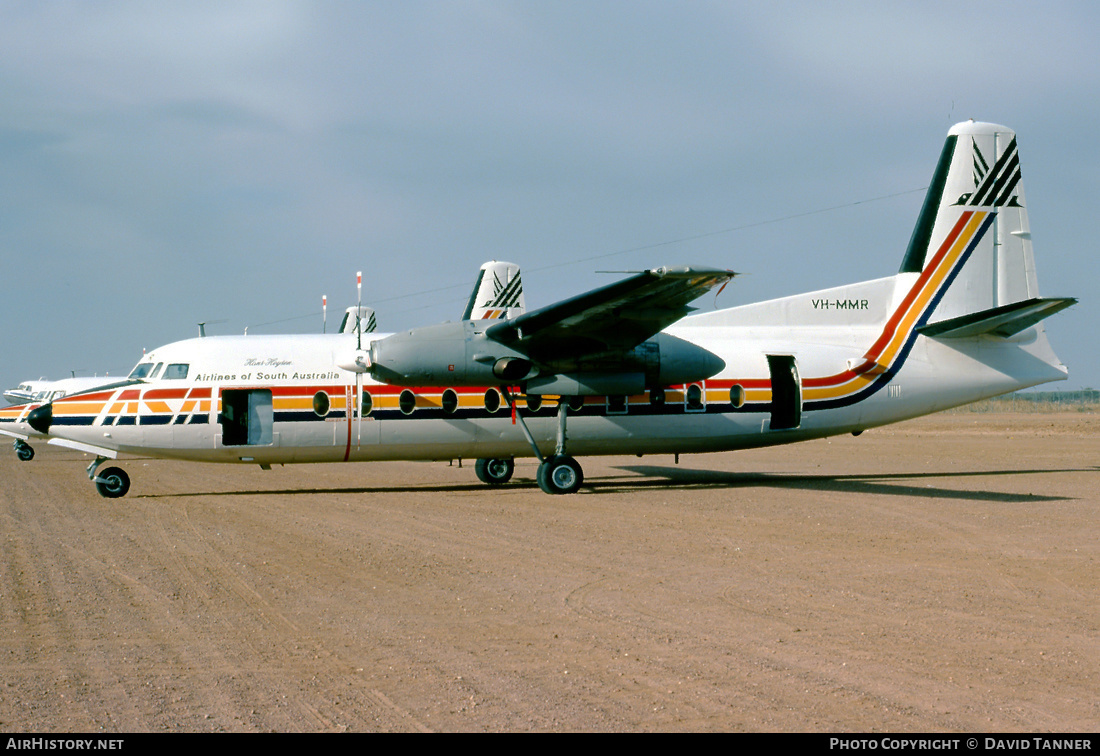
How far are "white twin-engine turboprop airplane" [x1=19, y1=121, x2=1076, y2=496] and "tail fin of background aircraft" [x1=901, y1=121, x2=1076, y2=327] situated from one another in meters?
0.04

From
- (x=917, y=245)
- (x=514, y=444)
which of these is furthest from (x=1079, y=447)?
(x=514, y=444)

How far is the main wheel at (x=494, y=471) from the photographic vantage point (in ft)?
65.2

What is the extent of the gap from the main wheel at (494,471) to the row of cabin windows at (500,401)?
2501 mm

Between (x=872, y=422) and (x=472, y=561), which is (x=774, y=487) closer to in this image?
(x=872, y=422)

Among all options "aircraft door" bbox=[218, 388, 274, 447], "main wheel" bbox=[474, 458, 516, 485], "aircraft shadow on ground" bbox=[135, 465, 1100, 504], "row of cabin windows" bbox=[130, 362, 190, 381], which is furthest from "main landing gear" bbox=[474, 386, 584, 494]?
"row of cabin windows" bbox=[130, 362, 190, 381]

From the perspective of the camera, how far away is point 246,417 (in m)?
17.0

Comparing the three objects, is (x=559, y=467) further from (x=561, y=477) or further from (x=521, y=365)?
(x=521, y=365)

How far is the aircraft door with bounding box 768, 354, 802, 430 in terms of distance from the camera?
1881 cm

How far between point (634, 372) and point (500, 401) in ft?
8.36

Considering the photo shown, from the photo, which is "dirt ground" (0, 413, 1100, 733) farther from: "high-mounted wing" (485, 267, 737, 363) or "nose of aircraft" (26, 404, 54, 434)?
"high-mounted wing" (485, 267, 737, 363)

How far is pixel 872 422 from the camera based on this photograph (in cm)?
1936

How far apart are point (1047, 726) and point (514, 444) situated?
13638mm

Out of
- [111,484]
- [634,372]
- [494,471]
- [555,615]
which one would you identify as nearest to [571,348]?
[634,372]

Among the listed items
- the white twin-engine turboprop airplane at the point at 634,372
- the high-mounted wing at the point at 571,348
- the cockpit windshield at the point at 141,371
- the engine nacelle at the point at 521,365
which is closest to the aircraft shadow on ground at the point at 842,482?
the white twin-engine turboprop airplane at the point at 634,372
